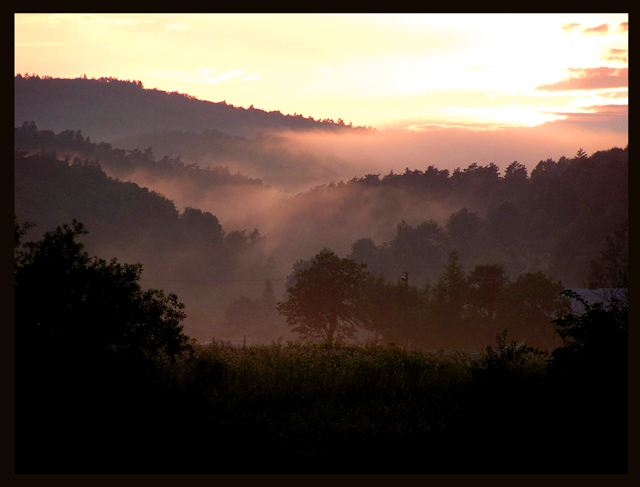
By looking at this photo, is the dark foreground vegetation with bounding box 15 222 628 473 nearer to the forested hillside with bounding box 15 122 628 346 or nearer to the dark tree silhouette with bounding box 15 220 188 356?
the dark tree silhouette with bounding box 15 220 188 356

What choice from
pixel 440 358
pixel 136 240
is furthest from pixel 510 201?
pixel 440 358

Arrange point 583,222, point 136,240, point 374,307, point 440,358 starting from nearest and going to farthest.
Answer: point 440,358 < point 374,307 < point 583,222 < point 136,240

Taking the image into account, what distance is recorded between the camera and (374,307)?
69.8m

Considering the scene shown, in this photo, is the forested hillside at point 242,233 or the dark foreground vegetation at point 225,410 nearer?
the dark foreground vegetation at point 225,410

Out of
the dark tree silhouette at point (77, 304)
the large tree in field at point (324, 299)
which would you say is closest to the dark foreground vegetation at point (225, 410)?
the dark tree silhouette at point (77, 304)

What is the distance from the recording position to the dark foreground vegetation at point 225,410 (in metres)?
10.3

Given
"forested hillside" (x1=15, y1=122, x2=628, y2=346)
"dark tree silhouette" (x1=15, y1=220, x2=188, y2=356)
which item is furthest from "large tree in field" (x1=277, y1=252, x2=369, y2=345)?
"forested hillside" (x1=15, y1=122, x2=628, y2=346)

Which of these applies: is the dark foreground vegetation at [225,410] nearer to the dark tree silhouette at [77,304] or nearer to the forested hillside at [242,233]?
the dark tree silhouette at [77,304]

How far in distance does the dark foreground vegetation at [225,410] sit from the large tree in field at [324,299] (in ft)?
156

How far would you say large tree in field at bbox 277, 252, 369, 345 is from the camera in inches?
2403

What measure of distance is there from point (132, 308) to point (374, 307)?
193ft

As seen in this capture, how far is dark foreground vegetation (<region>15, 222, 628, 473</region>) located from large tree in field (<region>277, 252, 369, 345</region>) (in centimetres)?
4763

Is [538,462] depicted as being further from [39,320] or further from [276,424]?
[39,320]

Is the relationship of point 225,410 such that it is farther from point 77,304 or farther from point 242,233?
point 242,233
